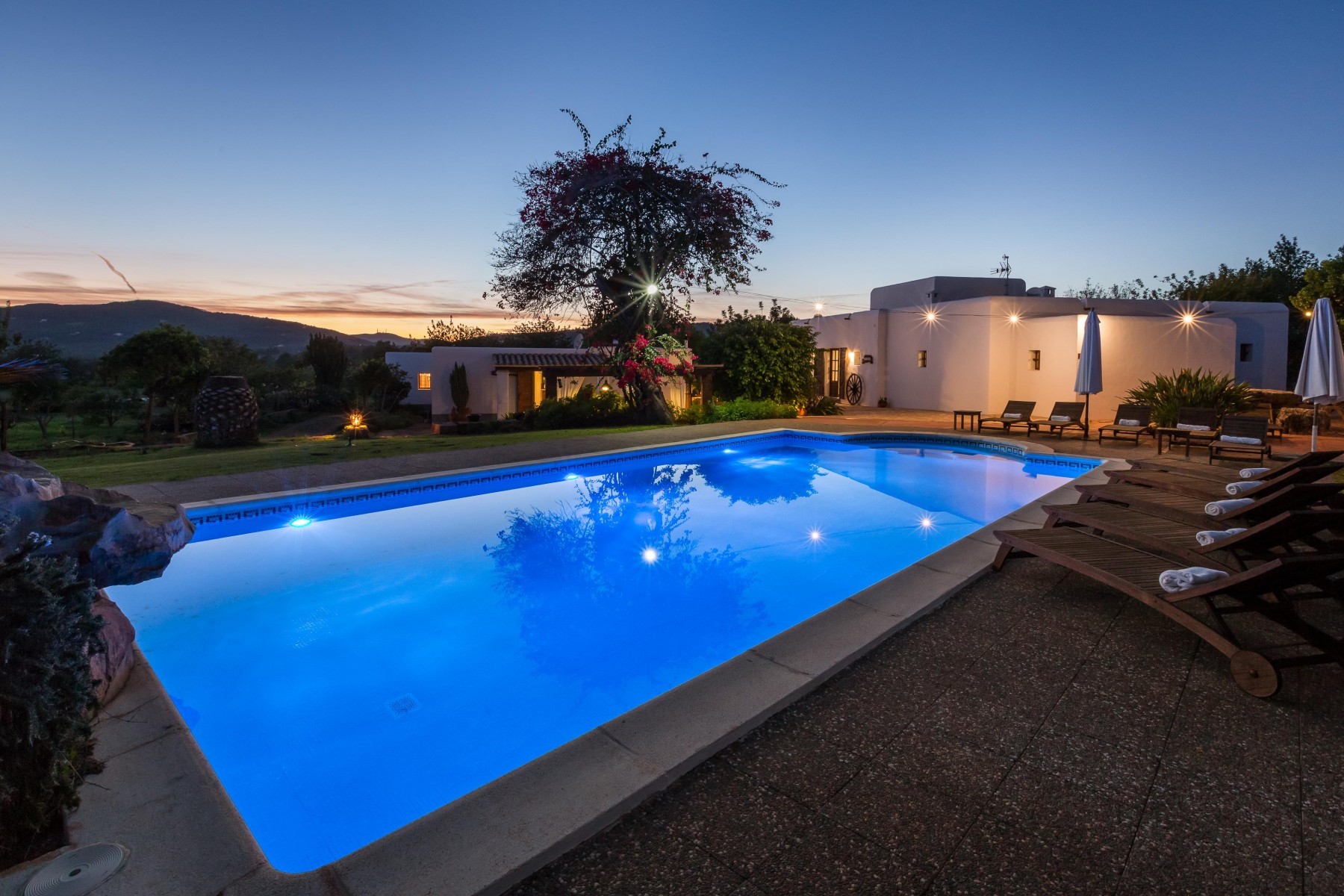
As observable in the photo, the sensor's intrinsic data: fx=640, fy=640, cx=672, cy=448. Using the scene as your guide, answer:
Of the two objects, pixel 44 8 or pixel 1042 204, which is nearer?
pixel 44 8

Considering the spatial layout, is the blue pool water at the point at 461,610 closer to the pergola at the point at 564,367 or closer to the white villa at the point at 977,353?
the white villa at the point at 977,353

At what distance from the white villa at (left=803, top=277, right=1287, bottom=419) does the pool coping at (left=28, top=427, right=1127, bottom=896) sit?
15792 mm

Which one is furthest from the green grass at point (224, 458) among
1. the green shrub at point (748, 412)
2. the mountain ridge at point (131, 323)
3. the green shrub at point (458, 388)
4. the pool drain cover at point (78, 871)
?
the mountain ridge at point (131, 323)

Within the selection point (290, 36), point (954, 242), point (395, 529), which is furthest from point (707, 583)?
point (954, 242)

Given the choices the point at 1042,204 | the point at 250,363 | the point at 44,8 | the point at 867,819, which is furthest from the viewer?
the point at 250,363

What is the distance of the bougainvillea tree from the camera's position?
14.4 m

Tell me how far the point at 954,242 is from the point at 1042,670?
23.6 metres

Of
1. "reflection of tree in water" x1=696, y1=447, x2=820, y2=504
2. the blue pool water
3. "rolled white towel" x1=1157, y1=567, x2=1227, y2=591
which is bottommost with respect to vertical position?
the blue pool water

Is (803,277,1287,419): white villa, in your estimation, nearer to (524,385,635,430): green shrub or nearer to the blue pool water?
the blue pool water

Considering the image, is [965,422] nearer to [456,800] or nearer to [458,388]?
[456,800]

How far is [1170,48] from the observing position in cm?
1223

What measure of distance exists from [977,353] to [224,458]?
16.7 metres

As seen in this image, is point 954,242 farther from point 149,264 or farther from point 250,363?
point 250,363

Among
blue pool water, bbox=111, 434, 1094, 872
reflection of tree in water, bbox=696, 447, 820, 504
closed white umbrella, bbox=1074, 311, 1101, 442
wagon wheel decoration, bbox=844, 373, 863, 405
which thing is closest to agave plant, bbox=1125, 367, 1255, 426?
closed white umbrella, bbox=1074, 311, 1101, 442
